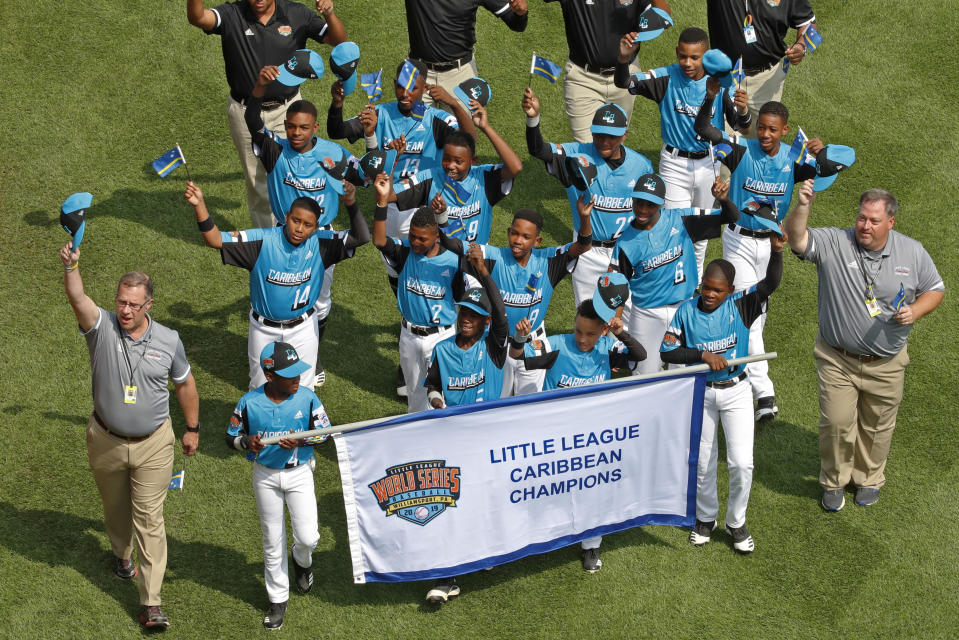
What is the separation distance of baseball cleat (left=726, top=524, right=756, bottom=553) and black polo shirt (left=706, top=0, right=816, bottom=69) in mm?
5380

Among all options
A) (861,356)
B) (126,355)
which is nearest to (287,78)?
(126,355)

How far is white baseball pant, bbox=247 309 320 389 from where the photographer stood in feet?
35.9

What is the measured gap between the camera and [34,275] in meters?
13.0

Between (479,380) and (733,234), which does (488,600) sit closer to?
(479,380)

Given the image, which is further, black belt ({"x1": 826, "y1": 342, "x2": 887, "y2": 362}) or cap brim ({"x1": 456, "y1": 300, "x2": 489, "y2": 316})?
black belt ({"x1": 826, "y1": 342, "x2": 887, "y2": 362})

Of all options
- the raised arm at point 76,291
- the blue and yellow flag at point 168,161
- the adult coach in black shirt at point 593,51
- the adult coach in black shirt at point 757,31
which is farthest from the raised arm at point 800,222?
the raised arm at point 76,291

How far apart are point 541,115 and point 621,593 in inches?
265

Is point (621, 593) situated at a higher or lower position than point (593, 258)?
lower

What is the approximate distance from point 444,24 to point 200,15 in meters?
2.49

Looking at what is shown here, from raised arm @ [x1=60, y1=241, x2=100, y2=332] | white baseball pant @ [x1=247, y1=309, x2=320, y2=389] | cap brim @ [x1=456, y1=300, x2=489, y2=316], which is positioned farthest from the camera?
white baseball pant @ [x1=247, y1=309, x2=320, y2=389]

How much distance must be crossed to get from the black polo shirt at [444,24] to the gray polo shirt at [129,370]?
5205 millimetres

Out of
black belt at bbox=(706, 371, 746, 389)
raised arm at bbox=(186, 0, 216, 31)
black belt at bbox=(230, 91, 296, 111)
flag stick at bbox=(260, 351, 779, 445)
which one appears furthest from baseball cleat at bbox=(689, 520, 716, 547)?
raised arm at bbox=(186, 0, 216, 31)

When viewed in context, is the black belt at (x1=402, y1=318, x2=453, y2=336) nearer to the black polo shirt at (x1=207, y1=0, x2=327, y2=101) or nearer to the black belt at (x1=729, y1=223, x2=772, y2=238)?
the black belt at (x1=729, y1=223, x2=772, y2=238)

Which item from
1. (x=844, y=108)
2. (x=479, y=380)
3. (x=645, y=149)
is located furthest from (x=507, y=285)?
(x=844, y=108)
